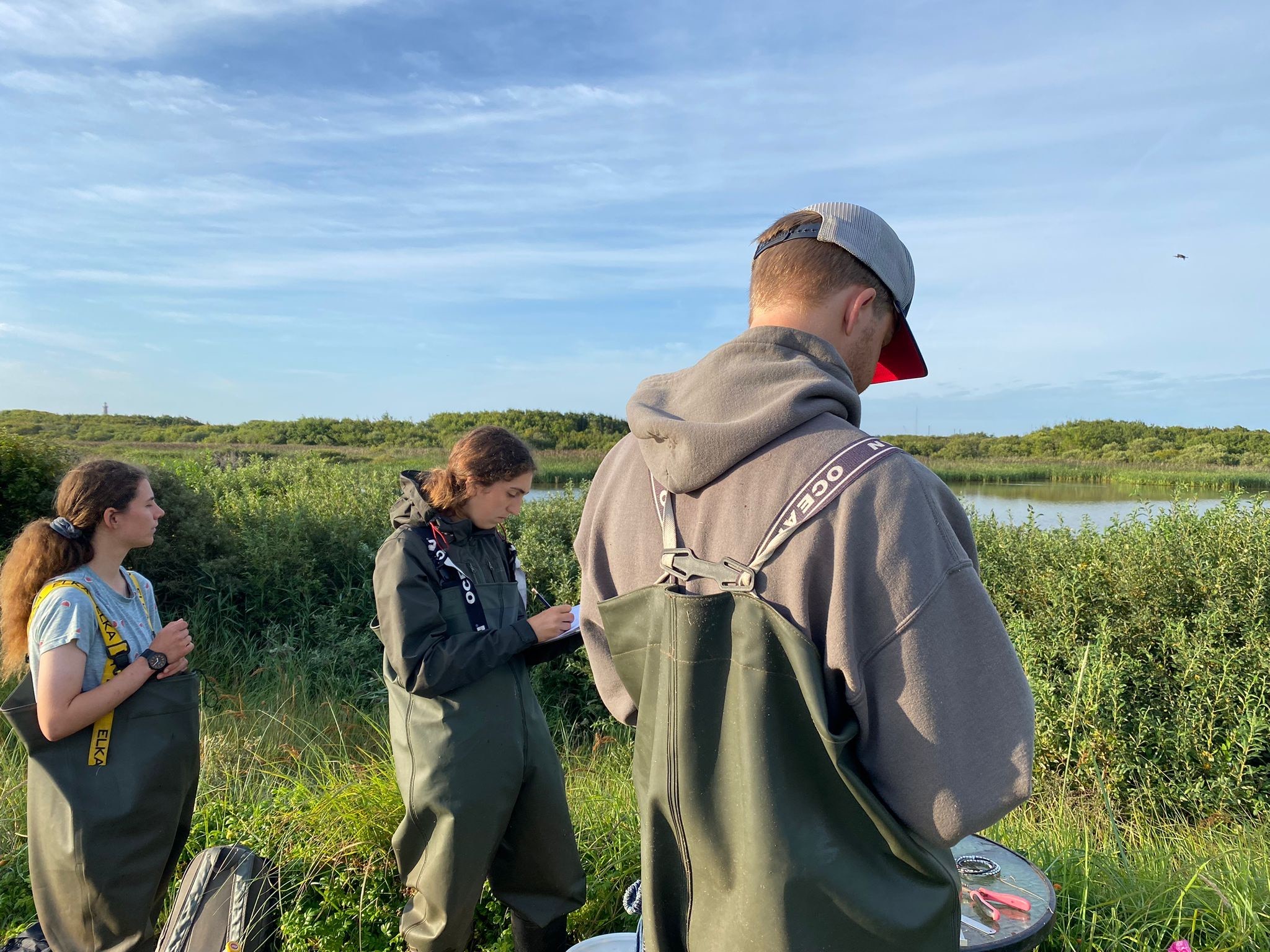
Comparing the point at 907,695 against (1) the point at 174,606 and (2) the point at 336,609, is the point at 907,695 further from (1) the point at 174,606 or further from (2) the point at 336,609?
(1) the point at 174,606

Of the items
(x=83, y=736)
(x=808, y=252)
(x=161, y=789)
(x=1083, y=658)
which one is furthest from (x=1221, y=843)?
(x=83, y=736)

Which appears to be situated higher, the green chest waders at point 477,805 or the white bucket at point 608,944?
the green chest waders at point 477,805

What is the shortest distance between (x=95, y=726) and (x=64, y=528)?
77cm

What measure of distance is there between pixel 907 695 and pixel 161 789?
118 inches

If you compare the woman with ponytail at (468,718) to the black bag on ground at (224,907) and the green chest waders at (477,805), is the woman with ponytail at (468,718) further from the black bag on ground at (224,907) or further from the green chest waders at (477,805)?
the black bag on ground at (224,907)

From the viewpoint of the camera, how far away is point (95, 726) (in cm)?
311

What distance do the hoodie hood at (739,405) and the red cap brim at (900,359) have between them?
21 cm

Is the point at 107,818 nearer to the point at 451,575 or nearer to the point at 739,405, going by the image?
the point at 451,575

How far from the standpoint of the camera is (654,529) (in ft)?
5.55

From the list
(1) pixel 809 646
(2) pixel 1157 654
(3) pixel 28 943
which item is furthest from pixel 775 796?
(2) pixel 1157 654

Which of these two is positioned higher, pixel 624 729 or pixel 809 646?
pixel 809 646

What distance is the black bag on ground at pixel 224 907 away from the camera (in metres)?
3.24

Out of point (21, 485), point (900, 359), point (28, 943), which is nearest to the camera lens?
point (900, 359)

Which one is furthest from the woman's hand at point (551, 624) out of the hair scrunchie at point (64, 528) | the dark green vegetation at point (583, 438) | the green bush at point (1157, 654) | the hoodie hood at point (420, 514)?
the dark green vegetation at point (583, 438)
